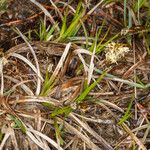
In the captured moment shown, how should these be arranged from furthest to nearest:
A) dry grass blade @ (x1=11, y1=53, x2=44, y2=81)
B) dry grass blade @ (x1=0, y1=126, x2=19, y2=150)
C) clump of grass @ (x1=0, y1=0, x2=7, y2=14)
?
1. clump of grass @ (x1=0, y1=0, x2=7, y2=14)
2. dry grass blade @ (x1=11, y1=53, x2=44, y2=81)
3. dry grass blade @ (x1=0, y1=126, x2=19, y2=150)

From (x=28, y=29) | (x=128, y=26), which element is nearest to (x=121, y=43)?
(x=128, y=26)

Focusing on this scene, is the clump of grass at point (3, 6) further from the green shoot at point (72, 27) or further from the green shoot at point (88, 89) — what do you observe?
the green shoot at point (88, 89)

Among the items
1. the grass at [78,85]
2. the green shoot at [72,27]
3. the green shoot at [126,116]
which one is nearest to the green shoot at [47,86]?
the grass at [78,85]

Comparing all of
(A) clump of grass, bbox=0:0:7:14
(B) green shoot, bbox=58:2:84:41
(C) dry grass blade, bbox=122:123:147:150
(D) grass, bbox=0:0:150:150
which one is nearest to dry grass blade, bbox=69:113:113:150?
(D) grass, bbox=0:0:150:150

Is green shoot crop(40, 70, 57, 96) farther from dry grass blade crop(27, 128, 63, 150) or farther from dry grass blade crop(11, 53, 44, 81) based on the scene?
dry grass blade crop(27, 128, 63, 150)

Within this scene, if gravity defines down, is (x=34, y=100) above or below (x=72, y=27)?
below

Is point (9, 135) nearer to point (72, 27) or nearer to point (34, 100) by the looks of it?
point (34, 100)

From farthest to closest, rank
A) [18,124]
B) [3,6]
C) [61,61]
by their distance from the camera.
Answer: [3,6] → [61,61] → [18,124]

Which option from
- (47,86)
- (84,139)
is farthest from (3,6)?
(84,139)

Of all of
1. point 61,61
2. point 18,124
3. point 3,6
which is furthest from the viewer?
point 3,6
